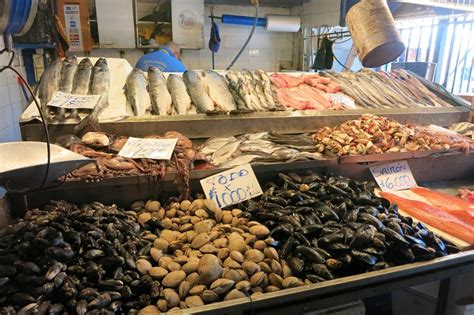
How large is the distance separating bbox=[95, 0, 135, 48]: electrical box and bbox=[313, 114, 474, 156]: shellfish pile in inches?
192

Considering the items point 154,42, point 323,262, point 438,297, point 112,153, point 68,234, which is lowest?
point 438,297

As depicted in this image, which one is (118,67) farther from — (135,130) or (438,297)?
(438,297)

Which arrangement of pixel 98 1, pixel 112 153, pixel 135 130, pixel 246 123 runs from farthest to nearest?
pixel 98 1, pixel 246 123, pixel 135 130, pixel 112 153

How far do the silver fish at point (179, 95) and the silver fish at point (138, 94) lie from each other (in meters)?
0.21

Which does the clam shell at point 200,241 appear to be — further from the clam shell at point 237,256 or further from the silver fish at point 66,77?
the silver fish at point 66,77

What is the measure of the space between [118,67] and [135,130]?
103 centimetres

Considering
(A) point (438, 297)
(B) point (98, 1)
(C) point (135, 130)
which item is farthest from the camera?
(B) point (98, 1)

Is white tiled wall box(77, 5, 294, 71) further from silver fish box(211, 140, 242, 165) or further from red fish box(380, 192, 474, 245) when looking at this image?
red fish box(380, 192, 474, 245)

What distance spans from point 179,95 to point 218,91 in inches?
14.6

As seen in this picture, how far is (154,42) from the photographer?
6574 mm

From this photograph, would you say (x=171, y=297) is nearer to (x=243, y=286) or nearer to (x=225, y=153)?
(x=243, y=286)

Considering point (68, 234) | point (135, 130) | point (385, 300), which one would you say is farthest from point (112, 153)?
point (385, 300)

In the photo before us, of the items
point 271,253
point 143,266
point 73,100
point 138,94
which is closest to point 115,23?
point 138,94

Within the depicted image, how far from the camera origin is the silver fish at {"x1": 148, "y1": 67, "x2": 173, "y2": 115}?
273 cm
